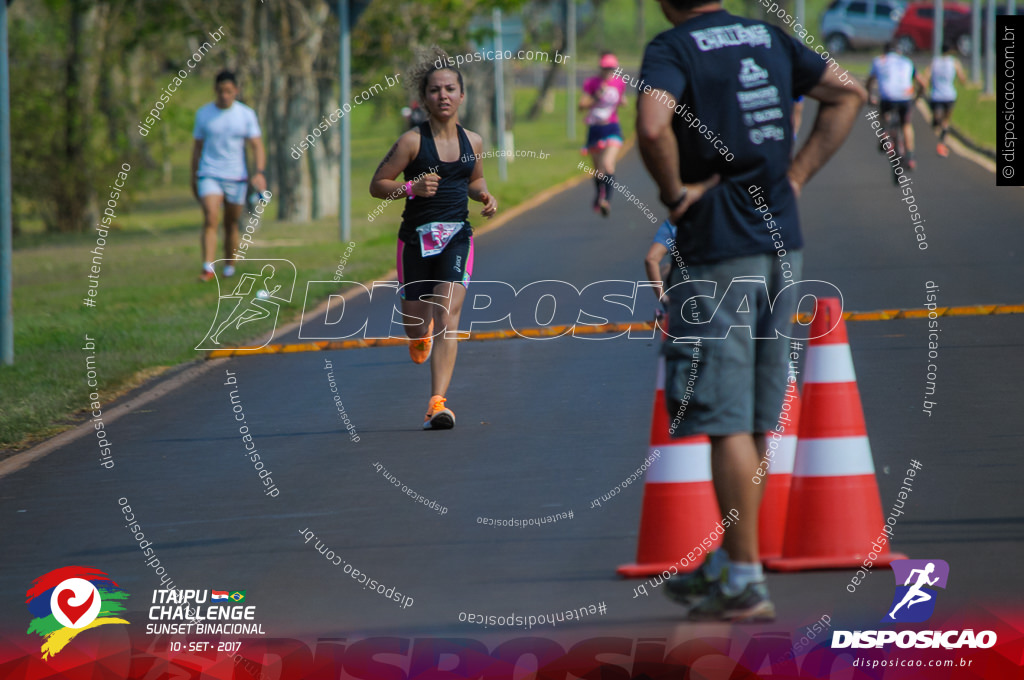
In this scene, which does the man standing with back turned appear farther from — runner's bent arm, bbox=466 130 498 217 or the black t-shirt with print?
runner's bent arm, bbox=466 130 498 217

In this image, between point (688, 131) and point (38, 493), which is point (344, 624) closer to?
point (688, 131)

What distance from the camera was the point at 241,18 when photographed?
81.9ft

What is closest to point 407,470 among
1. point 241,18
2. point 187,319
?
point 187,319

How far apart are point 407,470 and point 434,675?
2.73 meters

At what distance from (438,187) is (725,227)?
365cm

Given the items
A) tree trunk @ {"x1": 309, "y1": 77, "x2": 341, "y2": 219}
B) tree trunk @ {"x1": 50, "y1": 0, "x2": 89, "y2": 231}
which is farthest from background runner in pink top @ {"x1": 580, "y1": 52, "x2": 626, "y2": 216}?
tree trunk @ {"x1": 50, "y1": 0, "x2": 89, "y2": 231}

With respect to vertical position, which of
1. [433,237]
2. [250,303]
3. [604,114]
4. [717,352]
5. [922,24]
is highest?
[922,24]

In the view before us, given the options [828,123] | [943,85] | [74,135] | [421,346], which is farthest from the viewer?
[943,85]

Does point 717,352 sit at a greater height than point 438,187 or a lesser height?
lesser

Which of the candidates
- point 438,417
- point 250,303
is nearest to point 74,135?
point 250,303

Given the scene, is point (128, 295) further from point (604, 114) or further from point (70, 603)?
point (70, 603)

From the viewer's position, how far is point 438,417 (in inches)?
316

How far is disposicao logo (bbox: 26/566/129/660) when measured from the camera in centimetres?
493

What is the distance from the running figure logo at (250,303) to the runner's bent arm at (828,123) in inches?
274
